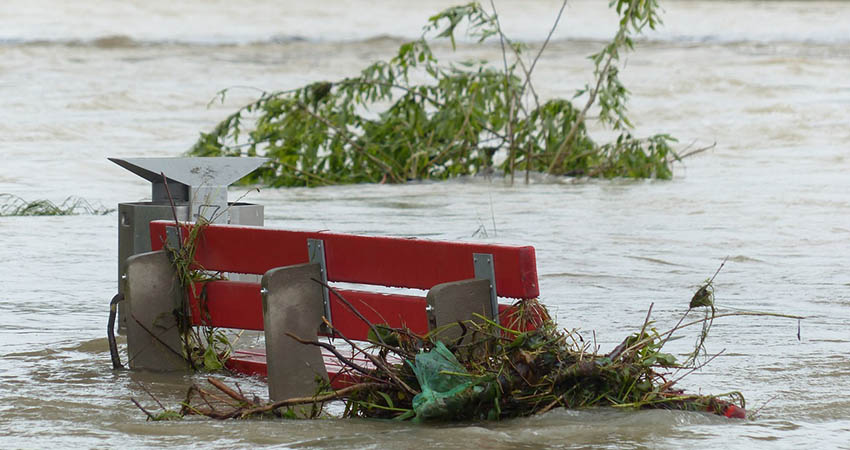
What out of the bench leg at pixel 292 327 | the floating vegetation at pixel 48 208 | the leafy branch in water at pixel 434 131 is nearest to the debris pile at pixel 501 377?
the bench leg at pixel 292 327

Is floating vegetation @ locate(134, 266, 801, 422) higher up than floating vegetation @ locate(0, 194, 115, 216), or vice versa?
floating vegetation @ locate(0, 194, 115, 216)

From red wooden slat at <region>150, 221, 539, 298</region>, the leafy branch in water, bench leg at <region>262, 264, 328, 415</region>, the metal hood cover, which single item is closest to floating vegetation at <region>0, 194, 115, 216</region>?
the leafy branch in water

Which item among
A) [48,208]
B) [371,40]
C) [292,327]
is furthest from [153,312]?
[371,40]

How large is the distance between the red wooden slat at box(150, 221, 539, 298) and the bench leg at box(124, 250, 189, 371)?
0.22 meters

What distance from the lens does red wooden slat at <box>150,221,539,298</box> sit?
15.6 feet

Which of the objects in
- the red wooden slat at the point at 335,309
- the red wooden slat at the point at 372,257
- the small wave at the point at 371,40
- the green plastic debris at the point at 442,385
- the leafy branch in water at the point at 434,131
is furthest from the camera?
the small wave at the point at 371,40

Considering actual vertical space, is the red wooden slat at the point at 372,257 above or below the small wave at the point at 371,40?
below

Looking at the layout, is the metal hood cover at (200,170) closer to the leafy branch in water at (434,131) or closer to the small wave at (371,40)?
the leafy branch in water at (434,131)

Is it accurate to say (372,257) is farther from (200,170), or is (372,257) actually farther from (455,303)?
(200,170)

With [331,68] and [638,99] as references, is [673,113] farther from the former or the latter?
[331,68]

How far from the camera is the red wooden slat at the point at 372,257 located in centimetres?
476

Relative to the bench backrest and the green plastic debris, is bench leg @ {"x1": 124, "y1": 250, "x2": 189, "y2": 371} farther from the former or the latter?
the green plastic debris

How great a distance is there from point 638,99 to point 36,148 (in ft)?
47.1

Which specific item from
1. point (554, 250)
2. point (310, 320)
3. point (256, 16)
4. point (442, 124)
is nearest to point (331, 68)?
point (256, 16)
